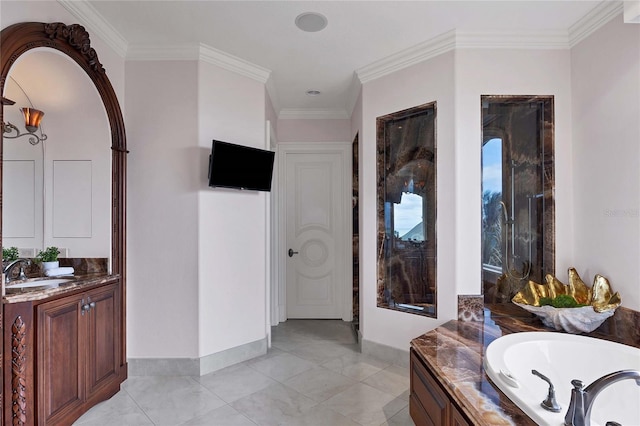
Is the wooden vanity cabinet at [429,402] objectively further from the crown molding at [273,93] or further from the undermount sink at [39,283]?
the crown molding at [273,93]

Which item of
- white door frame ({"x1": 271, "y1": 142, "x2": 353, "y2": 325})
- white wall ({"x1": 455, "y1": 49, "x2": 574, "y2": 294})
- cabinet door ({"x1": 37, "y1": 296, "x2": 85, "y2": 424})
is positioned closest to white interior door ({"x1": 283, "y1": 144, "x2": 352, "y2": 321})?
white door frame ({"x1": 271, "y1": 142, "x2": 353, "y2": 325})

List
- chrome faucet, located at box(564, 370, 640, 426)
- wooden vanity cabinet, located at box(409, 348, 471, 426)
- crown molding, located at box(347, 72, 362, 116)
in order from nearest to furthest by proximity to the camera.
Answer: chrome faucet, located at box(564, 370, 640, 426) < wooden vanity cabinet, located at box(409, 348, 471, 426) < crown molding, located at box(347, 72, 362, 116)

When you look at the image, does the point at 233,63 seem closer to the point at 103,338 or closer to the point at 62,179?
the point at 62,179

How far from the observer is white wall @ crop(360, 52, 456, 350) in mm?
2512

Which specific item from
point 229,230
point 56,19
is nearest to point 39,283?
point 229,230

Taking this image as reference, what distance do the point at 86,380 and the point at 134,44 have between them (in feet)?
8.08

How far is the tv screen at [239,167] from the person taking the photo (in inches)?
102

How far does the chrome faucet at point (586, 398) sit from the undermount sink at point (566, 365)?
0.76ft

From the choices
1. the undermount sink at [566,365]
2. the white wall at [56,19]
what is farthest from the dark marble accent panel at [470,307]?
the white wall at [56,19]

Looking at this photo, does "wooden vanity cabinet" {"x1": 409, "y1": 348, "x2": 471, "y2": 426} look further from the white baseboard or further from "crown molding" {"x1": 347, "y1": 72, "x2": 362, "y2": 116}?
"crown molding" {"x1": 347, "y1": 72, "x2": 362, "y2": 116}

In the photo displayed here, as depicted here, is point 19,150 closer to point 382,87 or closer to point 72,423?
point 72,423

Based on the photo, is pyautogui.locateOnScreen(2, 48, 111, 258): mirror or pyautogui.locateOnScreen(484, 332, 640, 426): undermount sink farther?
pyautogui.locateOnScreen(2, 48, 111, 258): mirror

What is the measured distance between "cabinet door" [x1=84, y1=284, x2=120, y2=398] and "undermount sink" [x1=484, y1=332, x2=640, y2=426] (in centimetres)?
238

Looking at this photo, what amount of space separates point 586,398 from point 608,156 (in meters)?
1.70
